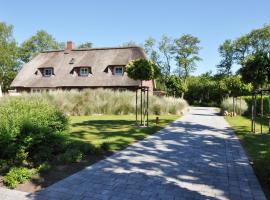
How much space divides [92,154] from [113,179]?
2.14 m

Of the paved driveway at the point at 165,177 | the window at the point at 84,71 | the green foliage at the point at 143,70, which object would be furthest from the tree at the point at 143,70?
the window at the point at 84,71

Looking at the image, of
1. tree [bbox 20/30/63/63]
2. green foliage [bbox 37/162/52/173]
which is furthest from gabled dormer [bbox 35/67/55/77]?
green foliage [bbox 37/162/52/173]

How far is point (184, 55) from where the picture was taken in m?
56.5

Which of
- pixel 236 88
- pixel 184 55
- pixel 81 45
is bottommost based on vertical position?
pixel 236 88

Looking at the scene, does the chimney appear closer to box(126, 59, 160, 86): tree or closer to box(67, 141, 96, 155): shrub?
box(126, 59, 160, 86): tree

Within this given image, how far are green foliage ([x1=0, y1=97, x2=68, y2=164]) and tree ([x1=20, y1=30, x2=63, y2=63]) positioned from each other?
55647 millimetres

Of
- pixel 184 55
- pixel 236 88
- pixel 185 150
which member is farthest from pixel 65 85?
pixel 184 55

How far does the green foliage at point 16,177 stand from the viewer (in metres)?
5.09

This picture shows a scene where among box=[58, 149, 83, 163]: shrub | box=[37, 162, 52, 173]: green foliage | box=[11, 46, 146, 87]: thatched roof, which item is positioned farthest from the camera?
box=[11, 46, 146, 87]: thatched roof

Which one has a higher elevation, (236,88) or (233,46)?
(233,46)

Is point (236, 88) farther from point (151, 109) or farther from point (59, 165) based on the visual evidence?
point (59, 165)

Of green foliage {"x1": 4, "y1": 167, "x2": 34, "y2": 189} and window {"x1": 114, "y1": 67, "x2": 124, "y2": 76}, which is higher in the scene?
window {"x1": 114, "y1": 67, "x2": 124, "y2": 76}

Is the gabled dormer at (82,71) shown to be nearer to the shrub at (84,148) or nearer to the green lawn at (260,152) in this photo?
the green lawn at (260,152)

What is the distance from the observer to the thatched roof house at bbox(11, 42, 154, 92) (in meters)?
30.5
